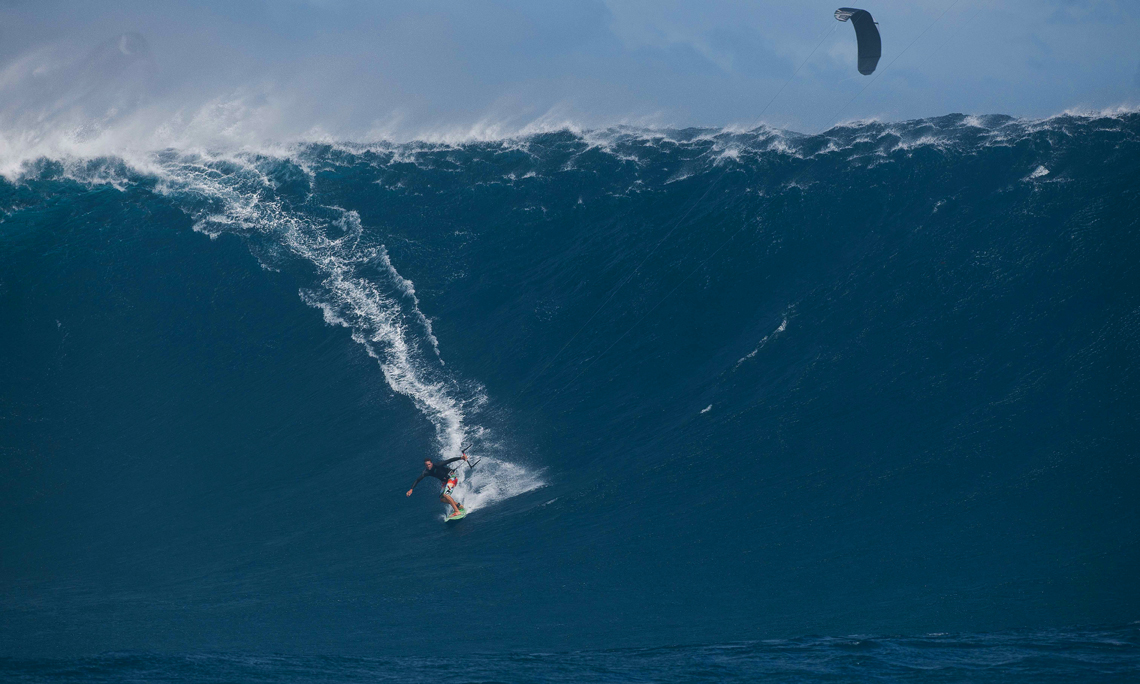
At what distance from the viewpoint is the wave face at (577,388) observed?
12.4 m

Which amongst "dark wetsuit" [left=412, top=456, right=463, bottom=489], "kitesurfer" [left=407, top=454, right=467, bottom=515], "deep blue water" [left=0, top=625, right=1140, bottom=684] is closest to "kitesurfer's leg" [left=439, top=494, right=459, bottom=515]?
"kitesurfer" [left=407, top=454, right=467, bottom=515]

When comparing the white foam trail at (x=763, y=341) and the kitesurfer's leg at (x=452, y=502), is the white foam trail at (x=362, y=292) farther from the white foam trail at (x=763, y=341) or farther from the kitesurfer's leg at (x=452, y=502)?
the white foam trail at (x=763, y=341)

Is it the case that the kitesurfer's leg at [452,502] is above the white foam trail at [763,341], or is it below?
below

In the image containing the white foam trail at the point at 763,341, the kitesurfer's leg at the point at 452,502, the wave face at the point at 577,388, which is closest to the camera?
the wave face at the point at 577,388

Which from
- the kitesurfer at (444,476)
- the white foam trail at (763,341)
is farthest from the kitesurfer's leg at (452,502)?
the white foam trail at (763,341)

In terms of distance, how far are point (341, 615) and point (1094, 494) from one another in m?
13.1

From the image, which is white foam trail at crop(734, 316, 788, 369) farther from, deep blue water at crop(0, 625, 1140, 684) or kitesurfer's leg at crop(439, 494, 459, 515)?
kitesurfer's leg at crop(439, 494, 459, 515)

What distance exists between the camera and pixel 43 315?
1625 cm

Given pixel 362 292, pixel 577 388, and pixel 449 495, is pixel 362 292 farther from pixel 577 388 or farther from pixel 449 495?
pixel 449 495

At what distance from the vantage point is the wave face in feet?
40.5

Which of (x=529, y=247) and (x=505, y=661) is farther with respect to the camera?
(x=529, y=247)

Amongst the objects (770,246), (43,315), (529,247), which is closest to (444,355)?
(529,247)

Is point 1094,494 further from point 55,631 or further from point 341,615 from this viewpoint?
point 55,631

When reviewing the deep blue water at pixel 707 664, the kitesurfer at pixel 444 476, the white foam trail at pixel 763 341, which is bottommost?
the deep blue water at pixel 707 664
